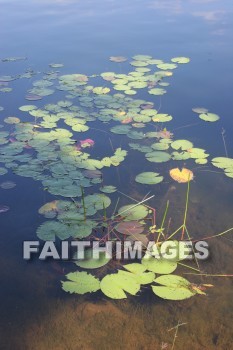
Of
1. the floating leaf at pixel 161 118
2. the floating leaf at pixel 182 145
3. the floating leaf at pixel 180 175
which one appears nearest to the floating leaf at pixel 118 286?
the floating leaf at pixel 180 175

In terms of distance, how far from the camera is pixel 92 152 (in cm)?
334

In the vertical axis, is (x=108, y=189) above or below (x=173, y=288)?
above

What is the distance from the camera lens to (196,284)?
2.08 meters

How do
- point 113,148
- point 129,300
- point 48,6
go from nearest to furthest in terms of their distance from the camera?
1. point 129,300
2. point 113,148
3. point 48,6

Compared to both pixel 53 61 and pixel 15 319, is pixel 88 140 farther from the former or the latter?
pixel 53 61

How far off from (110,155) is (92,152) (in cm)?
18

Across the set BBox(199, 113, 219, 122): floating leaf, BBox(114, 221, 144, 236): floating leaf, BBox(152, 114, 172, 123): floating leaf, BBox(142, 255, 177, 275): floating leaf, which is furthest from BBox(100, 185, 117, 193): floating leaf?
BBox(199, 113, 219, 122): floating leaf

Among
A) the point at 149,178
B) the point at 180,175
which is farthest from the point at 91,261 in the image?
the point at 180,175

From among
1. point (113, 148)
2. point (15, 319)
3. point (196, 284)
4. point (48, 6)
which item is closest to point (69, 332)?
point (15, 319)

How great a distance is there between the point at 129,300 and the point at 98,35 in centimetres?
551

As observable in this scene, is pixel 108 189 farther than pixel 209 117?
No

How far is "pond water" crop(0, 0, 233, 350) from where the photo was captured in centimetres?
192

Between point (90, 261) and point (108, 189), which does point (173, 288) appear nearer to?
point (90, 261)

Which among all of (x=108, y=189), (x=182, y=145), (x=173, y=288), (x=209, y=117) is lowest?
(x=173, y=288)
